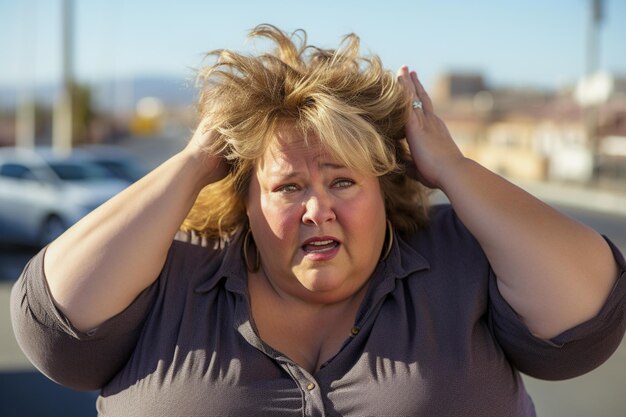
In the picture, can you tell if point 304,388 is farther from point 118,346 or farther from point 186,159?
point 186,159

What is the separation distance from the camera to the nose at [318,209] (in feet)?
6.98

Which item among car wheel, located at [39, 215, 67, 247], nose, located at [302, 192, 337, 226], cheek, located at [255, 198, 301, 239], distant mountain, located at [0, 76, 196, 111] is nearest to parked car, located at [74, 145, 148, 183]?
distant mountain, located at [0, 76, 196, 111]

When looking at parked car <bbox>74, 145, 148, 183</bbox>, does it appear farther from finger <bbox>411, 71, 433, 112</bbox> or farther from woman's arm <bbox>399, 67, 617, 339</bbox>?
woman's arm <bbox>399, 67, 617, 339</bbox>

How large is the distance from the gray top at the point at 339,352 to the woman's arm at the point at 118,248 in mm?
40

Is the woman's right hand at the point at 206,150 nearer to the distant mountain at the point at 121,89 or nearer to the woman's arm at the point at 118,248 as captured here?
the woman's arm at the point at 118,248

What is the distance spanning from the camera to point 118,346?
2.15 m

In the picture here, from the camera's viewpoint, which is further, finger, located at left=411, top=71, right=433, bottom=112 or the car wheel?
the car wheel

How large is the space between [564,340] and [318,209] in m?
0.70

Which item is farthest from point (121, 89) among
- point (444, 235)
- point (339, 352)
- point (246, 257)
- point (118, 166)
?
point (339, 352)

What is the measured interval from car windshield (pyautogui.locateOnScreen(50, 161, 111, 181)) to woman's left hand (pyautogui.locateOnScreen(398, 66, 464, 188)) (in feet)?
33.8

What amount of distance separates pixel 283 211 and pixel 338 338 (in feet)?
1.24

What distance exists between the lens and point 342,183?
7.20 feet

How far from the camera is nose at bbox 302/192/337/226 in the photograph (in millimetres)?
2127

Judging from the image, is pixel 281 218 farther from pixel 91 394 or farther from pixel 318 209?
pixel 91 394
